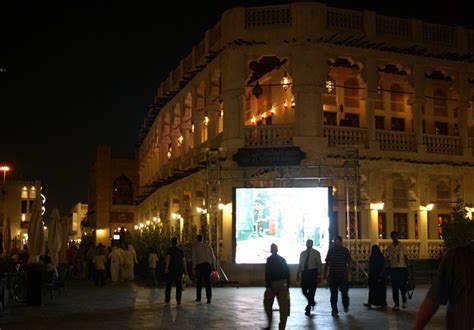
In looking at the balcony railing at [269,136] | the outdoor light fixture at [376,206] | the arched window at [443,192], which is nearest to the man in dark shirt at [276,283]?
the balcony railing at [269,136]

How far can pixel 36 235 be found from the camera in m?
24.6

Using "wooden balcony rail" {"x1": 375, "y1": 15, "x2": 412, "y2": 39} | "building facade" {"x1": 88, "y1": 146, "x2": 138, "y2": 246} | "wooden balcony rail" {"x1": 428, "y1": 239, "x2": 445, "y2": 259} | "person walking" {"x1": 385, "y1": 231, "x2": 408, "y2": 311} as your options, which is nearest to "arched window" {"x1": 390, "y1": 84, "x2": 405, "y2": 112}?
"wooden balcony rail" {"x1": 375, "y1": 15, "x2": 412, "y2": 39}

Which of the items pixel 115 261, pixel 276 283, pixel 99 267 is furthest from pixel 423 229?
pixel 276 283

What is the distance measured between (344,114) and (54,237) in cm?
1430

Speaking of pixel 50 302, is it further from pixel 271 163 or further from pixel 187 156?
pixel 187 156

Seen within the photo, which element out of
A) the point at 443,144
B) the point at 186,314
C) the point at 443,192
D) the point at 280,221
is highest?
the point at 443,144

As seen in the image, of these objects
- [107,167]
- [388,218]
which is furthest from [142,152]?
[388,218]

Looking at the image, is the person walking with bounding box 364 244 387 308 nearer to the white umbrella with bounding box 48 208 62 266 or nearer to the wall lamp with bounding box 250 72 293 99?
the white umbrella with bounding box 48 208 62 266

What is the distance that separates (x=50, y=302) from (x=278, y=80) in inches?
675

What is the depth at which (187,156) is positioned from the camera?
35.9m

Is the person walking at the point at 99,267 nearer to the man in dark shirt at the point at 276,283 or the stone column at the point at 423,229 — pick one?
the stone column at the point at 423,229

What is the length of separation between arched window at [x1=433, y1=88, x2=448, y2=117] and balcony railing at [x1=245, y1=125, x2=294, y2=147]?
9.97m

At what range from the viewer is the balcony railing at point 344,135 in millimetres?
28828

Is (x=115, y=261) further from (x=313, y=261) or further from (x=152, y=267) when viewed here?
(x=313, y=261)
